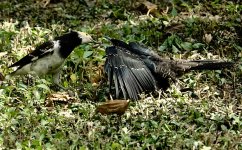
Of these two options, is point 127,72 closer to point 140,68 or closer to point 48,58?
point 140,68

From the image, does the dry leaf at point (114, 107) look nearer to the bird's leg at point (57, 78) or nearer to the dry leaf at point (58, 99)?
the dry leaf at point (58, 99)

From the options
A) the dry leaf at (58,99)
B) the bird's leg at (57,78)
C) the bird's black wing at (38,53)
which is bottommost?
the dry leaf at (58,99)

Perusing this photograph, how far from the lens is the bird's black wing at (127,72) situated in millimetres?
6686

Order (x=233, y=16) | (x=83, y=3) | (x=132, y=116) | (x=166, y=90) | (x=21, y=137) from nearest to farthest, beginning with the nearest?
(x=21, y=137) → (x=132, y=116) → (x=166, y=90) → (x=233, y=16) → (x=83, y=3)

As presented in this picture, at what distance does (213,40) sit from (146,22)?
128cm

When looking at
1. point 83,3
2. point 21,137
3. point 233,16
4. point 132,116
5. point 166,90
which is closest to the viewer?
point 21,137

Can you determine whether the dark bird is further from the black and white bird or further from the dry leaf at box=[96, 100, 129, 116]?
the black and white bird

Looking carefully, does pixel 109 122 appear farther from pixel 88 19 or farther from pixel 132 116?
pixel 88 19

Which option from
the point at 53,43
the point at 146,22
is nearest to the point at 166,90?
the point at 53,43

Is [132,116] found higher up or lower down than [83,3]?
lower down

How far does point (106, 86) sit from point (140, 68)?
0.73 metres

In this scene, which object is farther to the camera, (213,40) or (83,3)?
(83,3)

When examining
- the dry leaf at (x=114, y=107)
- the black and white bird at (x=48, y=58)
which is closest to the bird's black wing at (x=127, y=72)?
the dry leaf at (x=114, y=107)

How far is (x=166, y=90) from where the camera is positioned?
23.8 feet
